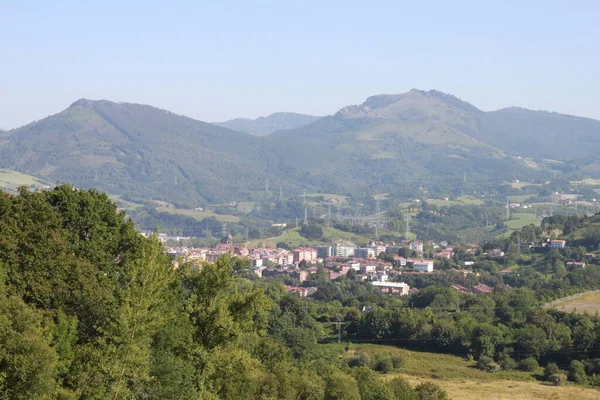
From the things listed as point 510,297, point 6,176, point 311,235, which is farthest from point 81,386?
point 6,176

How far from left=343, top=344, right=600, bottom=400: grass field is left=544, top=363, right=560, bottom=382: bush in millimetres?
544

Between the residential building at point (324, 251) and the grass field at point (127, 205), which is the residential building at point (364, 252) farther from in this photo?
the grass field at point (127, 205)

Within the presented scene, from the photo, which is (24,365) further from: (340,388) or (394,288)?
(394,288)

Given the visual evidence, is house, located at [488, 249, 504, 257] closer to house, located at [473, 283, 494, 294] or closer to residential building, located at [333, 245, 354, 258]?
house, located at [473, 283, 494, 294]

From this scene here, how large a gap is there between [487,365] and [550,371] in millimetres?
2668

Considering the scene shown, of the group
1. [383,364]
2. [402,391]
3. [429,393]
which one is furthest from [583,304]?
[402,391]

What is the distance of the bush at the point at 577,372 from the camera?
3444 centimetres

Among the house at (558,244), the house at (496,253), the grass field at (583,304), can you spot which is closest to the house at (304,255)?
the house at (496,253)

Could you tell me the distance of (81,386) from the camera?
1497cm

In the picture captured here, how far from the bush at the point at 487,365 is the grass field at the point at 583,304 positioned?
1102cm

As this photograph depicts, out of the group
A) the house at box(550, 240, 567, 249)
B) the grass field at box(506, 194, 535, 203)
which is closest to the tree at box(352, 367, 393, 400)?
the house at box(550, 240, 567, 249)

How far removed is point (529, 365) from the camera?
121 feet

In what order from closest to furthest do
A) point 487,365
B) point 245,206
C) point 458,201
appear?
point 487,365 < point 458,201 < point 245,206

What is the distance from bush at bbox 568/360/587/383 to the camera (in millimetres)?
34438
